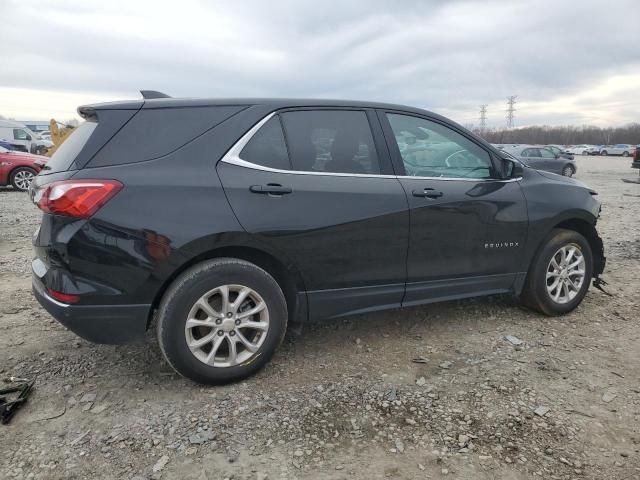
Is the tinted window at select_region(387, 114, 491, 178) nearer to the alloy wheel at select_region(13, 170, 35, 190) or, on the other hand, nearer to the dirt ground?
the dirt ground

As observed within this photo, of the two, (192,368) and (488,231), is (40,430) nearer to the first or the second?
(192,368)

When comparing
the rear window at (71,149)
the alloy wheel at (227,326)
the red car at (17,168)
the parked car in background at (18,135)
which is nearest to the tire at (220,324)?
the alloy wheel at (227,326)

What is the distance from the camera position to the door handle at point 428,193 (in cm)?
339

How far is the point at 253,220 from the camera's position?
2877mm

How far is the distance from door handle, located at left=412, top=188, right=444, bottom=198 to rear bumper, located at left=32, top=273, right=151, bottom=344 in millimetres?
1878

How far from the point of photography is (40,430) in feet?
8.47

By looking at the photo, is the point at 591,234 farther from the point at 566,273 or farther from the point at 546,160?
the point at 546,160

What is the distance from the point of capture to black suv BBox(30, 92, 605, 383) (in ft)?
8.76

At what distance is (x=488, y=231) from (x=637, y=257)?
3554 millimetres

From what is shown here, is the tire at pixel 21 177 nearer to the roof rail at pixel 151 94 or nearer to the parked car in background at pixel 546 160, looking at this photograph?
the roof rail at pixel 151 94

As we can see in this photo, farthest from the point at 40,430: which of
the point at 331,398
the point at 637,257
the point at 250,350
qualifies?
the point at 637,257

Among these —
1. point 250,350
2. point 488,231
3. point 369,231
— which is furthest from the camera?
point 488,231

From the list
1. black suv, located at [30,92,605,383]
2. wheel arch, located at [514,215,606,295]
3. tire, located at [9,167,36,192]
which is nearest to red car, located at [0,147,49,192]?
tire, located at [9,167,36,192]

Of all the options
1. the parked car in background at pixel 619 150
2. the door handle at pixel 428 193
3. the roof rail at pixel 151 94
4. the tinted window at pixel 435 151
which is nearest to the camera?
the roof rail at pixel 151 94
